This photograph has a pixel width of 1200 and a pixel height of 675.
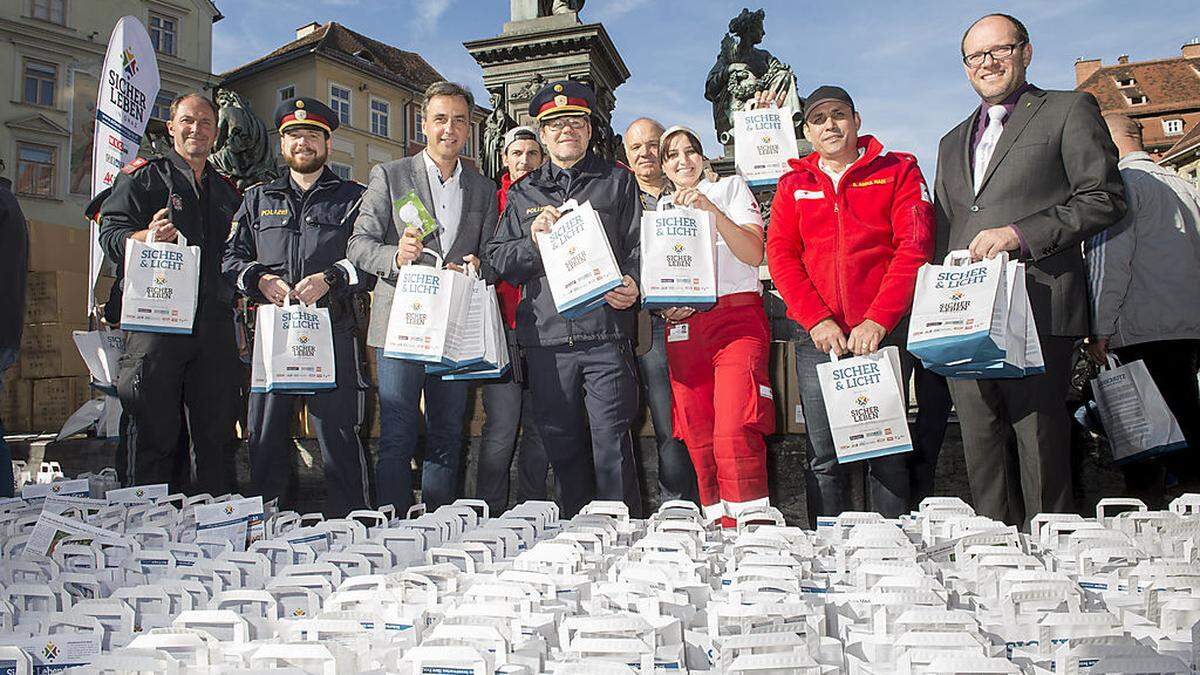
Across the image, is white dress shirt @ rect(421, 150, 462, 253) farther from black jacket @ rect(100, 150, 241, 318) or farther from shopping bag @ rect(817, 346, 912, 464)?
shopping bag @ rect(817, 346, 912, 464)

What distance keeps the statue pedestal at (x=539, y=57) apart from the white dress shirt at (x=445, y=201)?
5463mm

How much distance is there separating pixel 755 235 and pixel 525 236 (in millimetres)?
1042

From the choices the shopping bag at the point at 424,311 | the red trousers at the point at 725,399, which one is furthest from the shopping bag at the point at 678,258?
the shopping bag at the point at 424,311

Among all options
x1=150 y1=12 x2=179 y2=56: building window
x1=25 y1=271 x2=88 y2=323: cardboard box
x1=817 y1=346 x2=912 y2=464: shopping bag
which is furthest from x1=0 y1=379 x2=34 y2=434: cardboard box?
x1=150 y1=12 x2=179 y2=56: building window

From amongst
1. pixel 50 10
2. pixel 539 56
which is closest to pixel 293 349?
pixel 539 56

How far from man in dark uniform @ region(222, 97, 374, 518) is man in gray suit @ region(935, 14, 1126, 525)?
273cm

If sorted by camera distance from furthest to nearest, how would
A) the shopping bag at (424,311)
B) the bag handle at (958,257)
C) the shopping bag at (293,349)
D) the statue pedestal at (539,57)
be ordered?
1. the statue pedestal at (539,57)
2. the shopping bag at (293,349)
3. the shopping bag at (424,311)
4. the bag handle at (958,257)

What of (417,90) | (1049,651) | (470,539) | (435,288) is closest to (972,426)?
(1049,651)

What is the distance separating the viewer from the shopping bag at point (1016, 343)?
3.08 metres

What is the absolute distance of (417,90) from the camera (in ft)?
120

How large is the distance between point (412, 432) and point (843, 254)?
6.87ft

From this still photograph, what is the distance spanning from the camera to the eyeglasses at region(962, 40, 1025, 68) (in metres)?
3.47

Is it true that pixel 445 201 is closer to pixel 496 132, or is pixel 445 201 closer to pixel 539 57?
pixel 539 57

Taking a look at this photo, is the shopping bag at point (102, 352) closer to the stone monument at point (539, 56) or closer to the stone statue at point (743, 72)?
the stone monument at point (539, 56)
